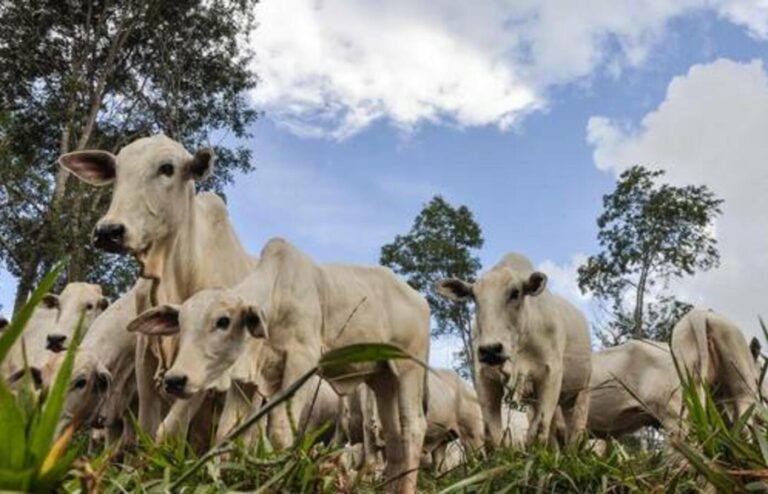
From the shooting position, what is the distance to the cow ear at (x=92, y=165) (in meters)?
6.03

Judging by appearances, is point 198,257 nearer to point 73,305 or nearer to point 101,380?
point 101,380

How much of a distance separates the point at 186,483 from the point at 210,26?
21380 millimetres

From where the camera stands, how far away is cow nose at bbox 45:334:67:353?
235 inches

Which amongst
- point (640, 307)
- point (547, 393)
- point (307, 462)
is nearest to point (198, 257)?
point (547, 393)

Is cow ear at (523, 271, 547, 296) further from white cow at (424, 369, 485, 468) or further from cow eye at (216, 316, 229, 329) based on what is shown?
white cow at (424, 369, 485, 468)

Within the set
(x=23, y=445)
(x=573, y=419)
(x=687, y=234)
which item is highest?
(x=687, y=234)

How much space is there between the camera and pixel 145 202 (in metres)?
5.51

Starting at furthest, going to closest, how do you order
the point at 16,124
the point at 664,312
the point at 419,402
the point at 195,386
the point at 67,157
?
the point at 664,312 < the point at 16,124 < the point at 419,402 < the point at 67,157 < the point at 195,386

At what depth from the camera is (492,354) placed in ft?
22.8

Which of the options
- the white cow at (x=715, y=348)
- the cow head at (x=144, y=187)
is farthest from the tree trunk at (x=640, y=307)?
the cow head at (x=144, y=187)

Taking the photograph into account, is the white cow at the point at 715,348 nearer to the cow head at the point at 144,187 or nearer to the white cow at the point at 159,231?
the white cow at the point at 159,231

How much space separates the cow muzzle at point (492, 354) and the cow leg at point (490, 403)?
471 millimetres

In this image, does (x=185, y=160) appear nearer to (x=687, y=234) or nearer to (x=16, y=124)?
(x=16, y=124)

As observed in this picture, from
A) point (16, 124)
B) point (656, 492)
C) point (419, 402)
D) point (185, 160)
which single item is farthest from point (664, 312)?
point (656, 492)
